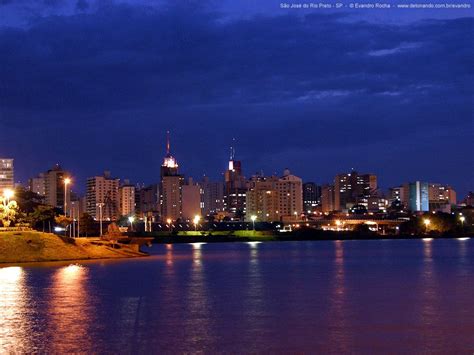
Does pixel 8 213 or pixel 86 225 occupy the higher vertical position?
pixel 8 213

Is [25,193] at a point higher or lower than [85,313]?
higher

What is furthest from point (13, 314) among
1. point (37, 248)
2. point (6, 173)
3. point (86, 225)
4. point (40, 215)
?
point (6, 173)

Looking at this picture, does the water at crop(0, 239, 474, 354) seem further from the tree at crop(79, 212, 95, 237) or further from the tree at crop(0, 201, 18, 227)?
the tree at crop(79, 212, 95, 237)

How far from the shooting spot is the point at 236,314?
3089cm

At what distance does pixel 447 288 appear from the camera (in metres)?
42.0

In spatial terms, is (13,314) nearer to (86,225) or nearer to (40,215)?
(40,215)

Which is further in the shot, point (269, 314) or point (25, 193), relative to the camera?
point (25, 193)

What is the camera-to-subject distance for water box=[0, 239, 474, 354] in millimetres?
23750

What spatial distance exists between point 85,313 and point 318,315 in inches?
328

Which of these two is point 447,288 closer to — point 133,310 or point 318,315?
point 318,315

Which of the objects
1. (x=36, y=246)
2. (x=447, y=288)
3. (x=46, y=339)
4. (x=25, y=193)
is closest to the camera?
(x=46, y=339)

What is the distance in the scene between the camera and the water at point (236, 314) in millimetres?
23750

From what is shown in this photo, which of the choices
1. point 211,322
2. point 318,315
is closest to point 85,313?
point 211,322

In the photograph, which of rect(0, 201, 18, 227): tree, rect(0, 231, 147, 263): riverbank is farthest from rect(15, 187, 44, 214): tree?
rect(0, 231, 147, 263): riverbank
